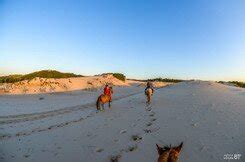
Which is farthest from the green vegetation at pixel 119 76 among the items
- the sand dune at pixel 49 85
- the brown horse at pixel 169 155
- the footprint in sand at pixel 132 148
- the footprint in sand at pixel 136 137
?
the brown horse at pixel 169 155

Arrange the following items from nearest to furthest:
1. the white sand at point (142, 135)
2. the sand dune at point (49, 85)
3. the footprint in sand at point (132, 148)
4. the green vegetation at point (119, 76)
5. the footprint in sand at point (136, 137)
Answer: the white sand at point (142, 135) < the footprint in sand at point (132, 148) < the footprint in sand at point (136, 137) < the sand dune at point (49, 85) < the green vegetation at point (119, 76)

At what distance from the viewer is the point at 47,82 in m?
67.8

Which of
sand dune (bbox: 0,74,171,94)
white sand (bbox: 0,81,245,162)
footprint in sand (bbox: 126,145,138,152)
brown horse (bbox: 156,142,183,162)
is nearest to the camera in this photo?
brown horse (bbox: 156,142,183,162)

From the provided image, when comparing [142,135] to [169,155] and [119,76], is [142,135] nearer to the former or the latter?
[169,155]

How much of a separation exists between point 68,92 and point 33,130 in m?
36.7

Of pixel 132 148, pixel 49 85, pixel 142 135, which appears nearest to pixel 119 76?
pixel 49 85

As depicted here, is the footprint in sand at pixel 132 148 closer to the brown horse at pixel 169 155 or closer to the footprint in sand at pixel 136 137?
the footprint in sand at pixel 136 137

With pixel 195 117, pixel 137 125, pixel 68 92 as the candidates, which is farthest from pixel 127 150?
pixel 68 92

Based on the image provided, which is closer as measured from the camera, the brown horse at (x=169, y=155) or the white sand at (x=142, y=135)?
the brown horse at (x=169, y=155)

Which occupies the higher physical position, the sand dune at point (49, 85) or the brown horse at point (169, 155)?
the brown horse at point (169, 155)

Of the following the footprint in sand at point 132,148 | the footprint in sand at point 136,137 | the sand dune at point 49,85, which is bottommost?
the footprint in sand at point 132,148

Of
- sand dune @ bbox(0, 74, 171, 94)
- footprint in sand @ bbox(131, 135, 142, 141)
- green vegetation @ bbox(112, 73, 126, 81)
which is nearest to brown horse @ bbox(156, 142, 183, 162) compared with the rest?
footprint in sand @ bbox(131, 135, 142, 141)

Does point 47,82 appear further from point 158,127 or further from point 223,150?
point 223,150

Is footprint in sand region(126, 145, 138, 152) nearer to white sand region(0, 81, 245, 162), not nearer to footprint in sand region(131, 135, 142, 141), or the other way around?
white sand region(0, 81, 245, 162)
